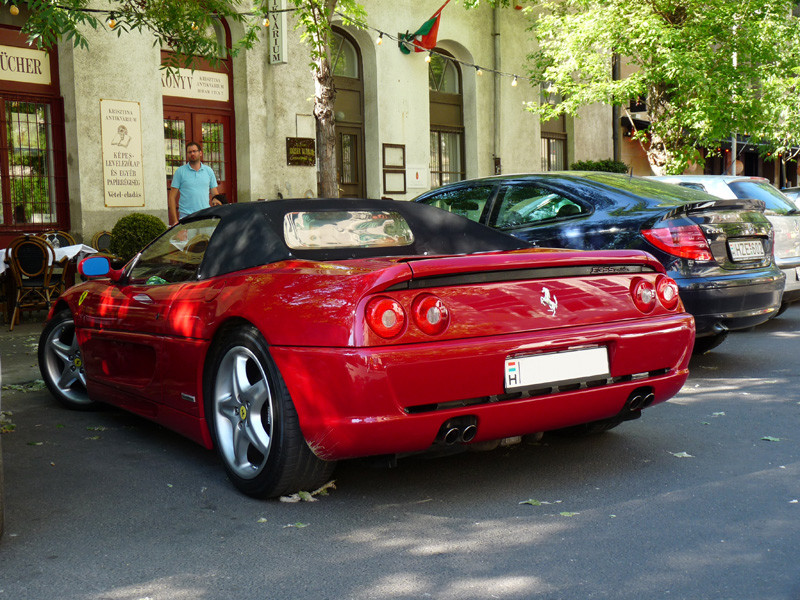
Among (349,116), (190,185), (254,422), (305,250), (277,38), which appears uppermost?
(277,38)

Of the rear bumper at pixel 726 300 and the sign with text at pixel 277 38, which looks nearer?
the rear bumper at pixel 726 300

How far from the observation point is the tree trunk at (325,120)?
11.5m

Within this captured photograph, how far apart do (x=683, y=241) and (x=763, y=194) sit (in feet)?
12.2

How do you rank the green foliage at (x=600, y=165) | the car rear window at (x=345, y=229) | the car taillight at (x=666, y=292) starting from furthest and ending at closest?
the green foliage at (x=600, y=165) → the car rear window at (x=345, y=229) → the car taillight at (x=666, y=292)

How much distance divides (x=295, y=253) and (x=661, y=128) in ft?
51.8

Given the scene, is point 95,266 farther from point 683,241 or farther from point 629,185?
point 629,185

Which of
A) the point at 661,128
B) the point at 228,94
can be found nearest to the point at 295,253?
the point at 228,94

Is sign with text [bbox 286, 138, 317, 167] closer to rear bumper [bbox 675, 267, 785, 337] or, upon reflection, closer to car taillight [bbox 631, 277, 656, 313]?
rear bumper [bbox 675, 267, 785, 337]

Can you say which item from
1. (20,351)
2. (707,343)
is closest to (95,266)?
(20,351)

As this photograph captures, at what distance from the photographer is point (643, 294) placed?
421cm

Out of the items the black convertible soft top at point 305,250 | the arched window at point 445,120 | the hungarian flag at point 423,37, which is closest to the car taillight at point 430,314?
the black convertible soft top at point 305,250

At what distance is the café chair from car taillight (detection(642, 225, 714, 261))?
6.94 metres

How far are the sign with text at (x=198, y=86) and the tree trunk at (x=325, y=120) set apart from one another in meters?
3.98

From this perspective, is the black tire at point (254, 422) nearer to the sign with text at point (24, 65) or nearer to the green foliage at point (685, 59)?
the sign with text at point (24, 65)
